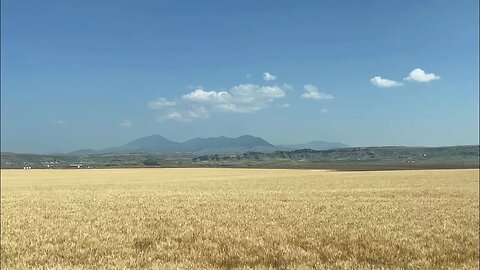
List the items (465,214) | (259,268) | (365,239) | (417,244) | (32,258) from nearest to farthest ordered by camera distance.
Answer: (259,268) → (32,258) → (417,244) → (365,239) → (465,214)

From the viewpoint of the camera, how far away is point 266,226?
18203mm

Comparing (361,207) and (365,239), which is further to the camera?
(361,207)

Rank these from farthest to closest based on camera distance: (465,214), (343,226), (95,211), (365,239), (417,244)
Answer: (95,211), (465,214), (343,226), (365,239), (417,244)

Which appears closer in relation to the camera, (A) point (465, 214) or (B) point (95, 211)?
(A) point (465, 214)

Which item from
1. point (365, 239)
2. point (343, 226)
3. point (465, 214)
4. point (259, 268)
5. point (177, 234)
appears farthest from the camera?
point (465, 214)

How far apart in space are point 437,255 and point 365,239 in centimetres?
263

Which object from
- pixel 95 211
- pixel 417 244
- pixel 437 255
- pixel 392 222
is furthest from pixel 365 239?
pixel 95 211

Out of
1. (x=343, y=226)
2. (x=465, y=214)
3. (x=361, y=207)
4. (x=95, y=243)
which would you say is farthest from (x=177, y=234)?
(x=465, y=214)

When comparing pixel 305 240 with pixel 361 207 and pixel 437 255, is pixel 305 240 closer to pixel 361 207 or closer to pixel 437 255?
pixel 437 255

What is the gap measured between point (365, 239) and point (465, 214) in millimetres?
8975

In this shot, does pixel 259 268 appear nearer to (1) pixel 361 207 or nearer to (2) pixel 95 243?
(2) pixel 95 243

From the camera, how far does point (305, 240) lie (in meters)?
15.2

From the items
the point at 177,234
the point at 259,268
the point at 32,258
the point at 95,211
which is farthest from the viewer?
the point at 95,211

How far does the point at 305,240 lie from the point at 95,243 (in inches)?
266
